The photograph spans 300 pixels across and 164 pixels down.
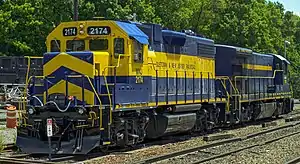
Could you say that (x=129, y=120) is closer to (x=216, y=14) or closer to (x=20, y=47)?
(x=20, y=47)

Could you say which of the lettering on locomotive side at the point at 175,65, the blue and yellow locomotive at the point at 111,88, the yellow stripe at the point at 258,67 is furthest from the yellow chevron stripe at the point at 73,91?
the yellow stripe at the point at 258,67

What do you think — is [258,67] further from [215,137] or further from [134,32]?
[134,32]

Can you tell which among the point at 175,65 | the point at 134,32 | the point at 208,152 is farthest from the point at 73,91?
the point at 175,65

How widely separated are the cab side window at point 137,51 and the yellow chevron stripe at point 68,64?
1690 millimetres

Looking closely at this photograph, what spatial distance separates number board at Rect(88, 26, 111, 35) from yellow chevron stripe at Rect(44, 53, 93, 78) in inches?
42.4

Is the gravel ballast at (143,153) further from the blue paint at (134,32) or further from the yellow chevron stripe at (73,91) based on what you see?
the blue paint at (134,32)

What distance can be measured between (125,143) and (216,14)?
132ft

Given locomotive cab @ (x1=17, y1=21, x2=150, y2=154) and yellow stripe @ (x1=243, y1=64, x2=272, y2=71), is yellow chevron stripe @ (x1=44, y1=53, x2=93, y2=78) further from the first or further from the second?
yellow stripe @ (x1=243, y1=64, x2=272, y2=71)

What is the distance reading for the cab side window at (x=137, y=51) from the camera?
14334 millimetres

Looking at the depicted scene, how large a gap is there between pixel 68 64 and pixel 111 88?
1299 mm

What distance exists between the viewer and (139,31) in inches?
584

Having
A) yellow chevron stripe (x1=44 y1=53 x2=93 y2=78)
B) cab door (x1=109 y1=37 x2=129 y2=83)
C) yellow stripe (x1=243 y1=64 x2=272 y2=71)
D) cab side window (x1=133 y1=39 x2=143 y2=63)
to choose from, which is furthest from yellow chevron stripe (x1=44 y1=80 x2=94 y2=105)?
yellow stripe (x1=243 y1=64 x2=272 y2=71)

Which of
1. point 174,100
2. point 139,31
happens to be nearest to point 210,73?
point 174,100

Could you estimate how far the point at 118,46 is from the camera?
14.0 metres
